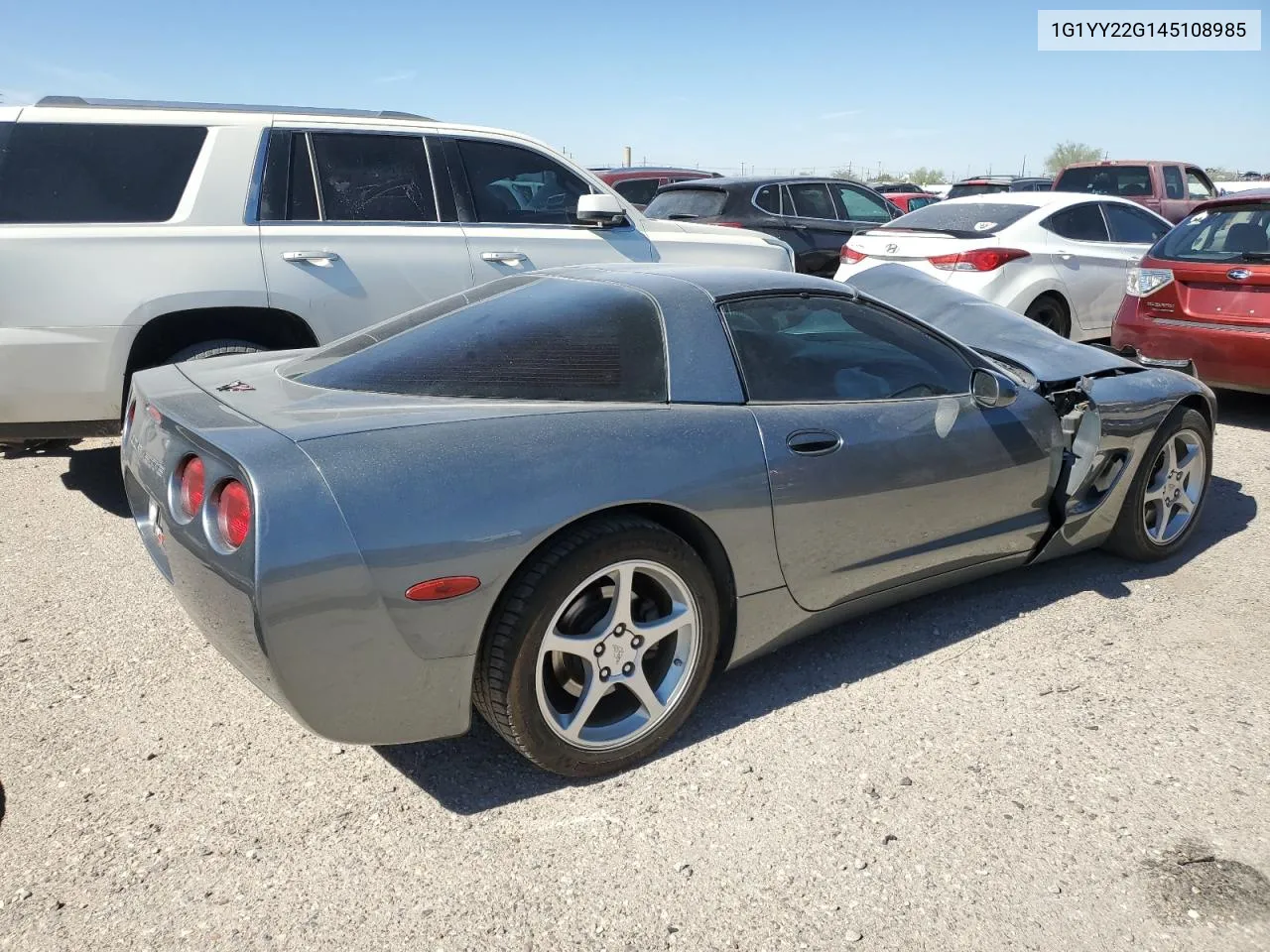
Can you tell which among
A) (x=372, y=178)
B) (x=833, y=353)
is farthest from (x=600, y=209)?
(x=833, y=353)

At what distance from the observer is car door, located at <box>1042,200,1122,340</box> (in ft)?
26.8

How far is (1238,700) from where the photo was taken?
321 cm

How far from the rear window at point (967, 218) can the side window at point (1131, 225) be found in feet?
3.25

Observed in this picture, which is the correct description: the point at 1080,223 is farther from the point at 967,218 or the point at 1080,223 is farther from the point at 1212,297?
the point at 1212,297

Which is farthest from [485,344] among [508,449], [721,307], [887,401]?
[887,401]

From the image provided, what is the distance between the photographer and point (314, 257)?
16.4 feet

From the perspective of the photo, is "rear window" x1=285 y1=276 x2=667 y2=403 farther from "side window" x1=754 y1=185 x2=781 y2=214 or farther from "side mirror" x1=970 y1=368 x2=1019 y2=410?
"side window" x1=754 y1=185 x2=781 y2=214

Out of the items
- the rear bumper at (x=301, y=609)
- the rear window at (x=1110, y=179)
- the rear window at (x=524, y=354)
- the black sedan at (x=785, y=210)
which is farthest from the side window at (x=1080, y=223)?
the rear bumper at (x=301, y=609)

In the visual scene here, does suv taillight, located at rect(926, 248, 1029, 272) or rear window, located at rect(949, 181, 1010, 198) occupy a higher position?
rear window, located at rect(949, 181, 1010, 198)

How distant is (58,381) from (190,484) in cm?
238

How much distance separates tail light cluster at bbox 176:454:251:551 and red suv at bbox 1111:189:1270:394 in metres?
5.95

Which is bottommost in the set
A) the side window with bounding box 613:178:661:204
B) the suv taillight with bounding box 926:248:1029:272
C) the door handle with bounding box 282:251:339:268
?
the suv taillight with bounding box 926:248:1029:272

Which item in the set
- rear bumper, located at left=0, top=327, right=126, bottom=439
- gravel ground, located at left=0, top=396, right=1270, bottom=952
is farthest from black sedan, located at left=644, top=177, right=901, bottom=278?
gravel ground, located at left=0, top=396, right=1270, bottom=952

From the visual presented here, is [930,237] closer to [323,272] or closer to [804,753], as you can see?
[323,272]
